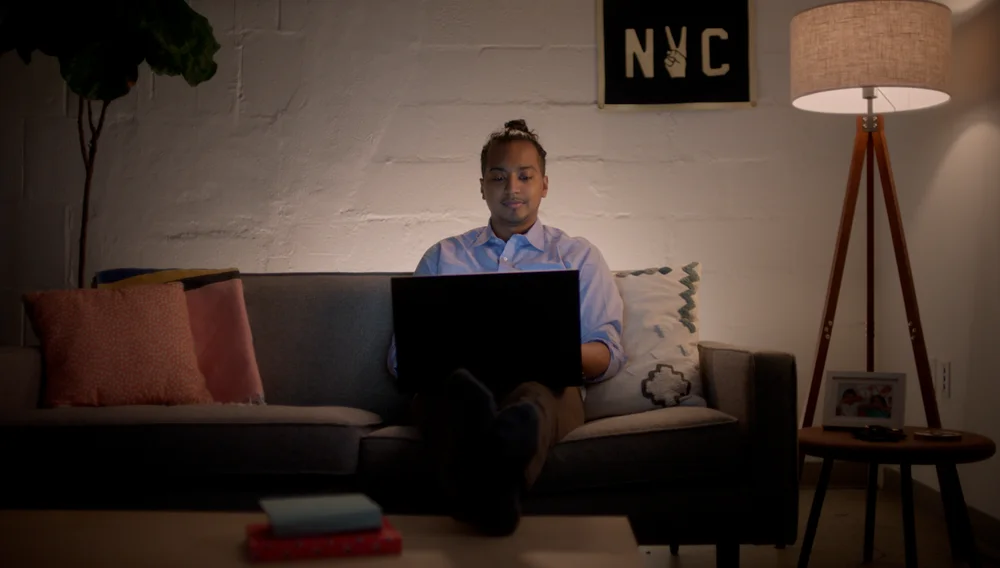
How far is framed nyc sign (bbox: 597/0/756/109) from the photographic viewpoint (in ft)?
11.8

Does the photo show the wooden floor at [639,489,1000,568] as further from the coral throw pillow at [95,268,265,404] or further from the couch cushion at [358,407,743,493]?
the coral throw pillow at [95,268,265,404]

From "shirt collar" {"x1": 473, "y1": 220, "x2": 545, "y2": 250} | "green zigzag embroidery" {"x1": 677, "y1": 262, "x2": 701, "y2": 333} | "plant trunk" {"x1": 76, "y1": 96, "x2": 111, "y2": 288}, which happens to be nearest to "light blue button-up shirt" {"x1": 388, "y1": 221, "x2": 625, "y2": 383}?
"shirt collar" {"x1": 473, "y1": 220, "x2": 545, "y2": 250}

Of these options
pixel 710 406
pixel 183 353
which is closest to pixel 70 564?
pixel 183 353

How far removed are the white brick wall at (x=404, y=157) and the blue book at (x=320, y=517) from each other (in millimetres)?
2195

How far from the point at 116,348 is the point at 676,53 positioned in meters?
2.08

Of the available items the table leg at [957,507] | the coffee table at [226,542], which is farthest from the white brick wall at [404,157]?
the coffee table at [226,542]

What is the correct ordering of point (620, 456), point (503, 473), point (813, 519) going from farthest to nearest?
point (813, 519)
point (620, 456)
point (503, 473)

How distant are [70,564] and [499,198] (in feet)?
5.75

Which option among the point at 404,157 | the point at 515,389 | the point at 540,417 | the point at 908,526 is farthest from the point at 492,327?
the point at 404,157

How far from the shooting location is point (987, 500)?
2818mm

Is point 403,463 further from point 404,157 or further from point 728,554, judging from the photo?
point 404,157

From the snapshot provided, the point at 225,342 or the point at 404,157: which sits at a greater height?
the point at 404,157

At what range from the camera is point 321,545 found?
4.50 feet

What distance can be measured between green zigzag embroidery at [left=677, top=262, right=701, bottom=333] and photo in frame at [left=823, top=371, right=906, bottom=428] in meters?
0.39
